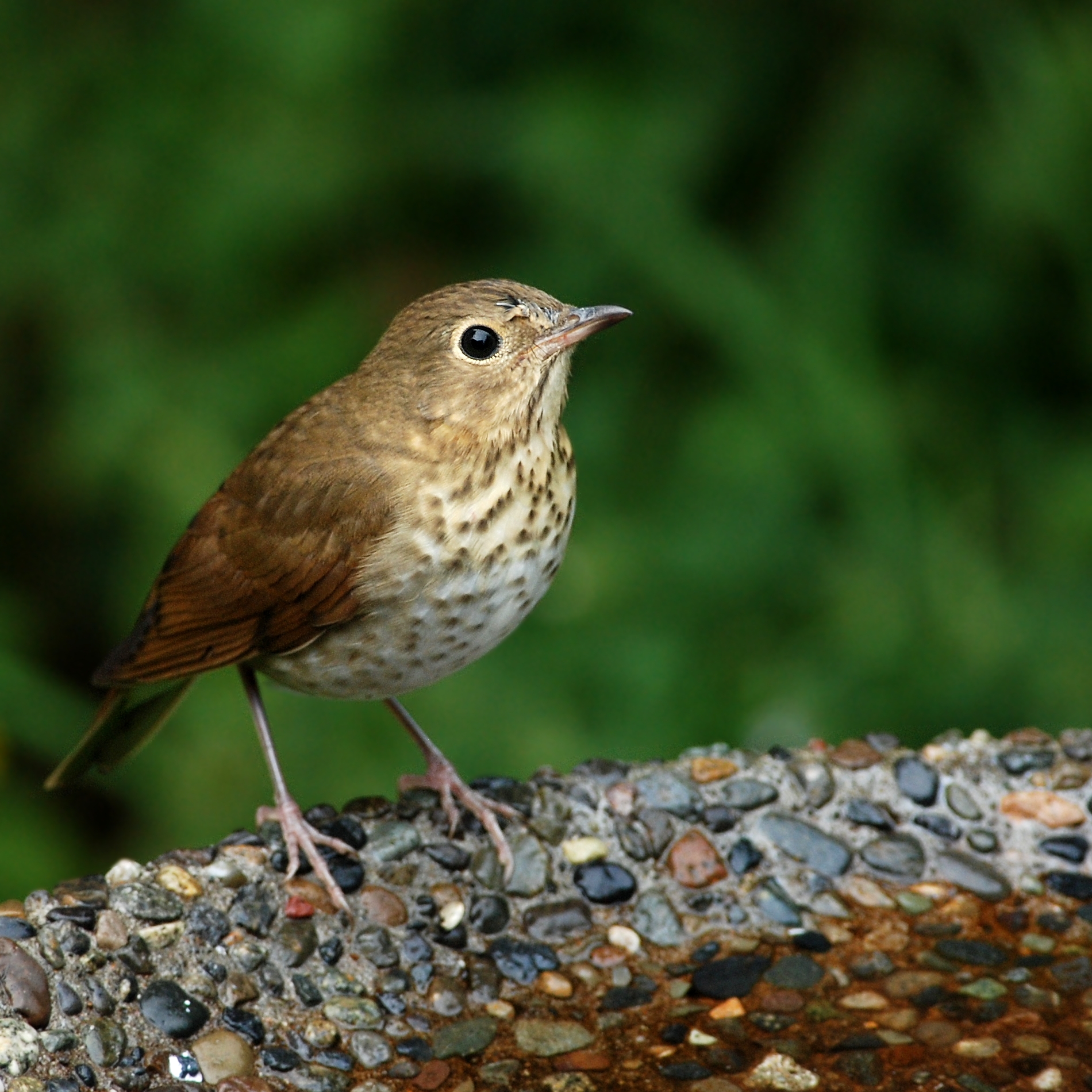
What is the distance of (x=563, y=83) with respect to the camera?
4.73 metres

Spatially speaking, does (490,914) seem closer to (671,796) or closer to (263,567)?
(671,796)

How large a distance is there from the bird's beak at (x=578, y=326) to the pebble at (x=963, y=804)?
0.96 meters

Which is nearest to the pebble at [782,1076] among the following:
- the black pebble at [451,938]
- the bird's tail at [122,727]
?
the black pebble at [451,938]

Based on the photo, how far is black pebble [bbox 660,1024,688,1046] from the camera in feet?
8.48

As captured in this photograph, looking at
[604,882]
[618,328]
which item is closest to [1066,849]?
[604,882]

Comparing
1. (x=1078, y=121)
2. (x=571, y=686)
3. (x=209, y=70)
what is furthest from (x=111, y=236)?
(x=1078, y=121)

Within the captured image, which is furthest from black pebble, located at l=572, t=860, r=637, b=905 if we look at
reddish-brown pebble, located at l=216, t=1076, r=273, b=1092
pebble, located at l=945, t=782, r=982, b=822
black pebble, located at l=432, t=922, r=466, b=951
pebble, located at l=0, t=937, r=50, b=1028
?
pebble, located at l=0, t=937, r=50, b=1028

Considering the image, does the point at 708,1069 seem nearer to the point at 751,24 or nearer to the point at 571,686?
the point at 571,686

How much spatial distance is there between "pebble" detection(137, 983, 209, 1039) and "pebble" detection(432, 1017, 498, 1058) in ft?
1.11

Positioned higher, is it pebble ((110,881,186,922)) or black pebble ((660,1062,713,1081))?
pebble ((110,881,186,922))

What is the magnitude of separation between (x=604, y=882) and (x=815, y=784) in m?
0.39

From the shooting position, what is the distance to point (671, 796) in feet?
9.63

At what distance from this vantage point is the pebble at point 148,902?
253 centimetres

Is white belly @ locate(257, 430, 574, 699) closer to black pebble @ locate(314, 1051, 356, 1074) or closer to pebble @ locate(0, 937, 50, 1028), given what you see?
black pebble @ locate(314, 1051, 356, 1074)
